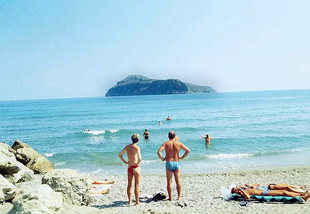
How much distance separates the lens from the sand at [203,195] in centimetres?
743

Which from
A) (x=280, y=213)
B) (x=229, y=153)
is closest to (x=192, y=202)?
(x=280, y=213)

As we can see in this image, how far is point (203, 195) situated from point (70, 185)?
4.48m

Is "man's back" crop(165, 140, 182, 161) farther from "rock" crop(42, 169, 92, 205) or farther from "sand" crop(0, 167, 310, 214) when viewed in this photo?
"rock" crop(42, 169, 92, 205)

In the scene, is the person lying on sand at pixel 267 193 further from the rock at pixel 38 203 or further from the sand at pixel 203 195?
the rock at pixel 38 203

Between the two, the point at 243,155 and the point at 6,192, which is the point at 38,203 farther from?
the point at 243,155

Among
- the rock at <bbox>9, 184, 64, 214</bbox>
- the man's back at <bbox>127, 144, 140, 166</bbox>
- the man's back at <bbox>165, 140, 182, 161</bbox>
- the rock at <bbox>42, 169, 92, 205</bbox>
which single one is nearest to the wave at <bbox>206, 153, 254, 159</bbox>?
the man's back at <bbox>165, 140, 182, 161</bbox>

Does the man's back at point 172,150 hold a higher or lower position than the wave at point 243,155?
higher

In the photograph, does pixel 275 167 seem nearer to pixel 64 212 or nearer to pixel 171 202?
pixel 171 202

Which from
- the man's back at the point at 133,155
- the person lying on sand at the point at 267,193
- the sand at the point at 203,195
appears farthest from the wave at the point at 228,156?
the man's back at the point at 133,155

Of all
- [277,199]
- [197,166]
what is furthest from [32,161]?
[277,199]

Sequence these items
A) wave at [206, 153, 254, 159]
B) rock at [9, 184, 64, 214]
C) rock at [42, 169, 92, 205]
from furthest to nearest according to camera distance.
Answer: wave at [206, 153, 254, 159], rock at [42, 169, 92, 205], rock at [9, 184, 64, 214]

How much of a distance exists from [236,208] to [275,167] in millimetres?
8206

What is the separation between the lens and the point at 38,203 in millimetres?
5328

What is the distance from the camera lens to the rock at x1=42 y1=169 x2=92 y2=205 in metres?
7.56
